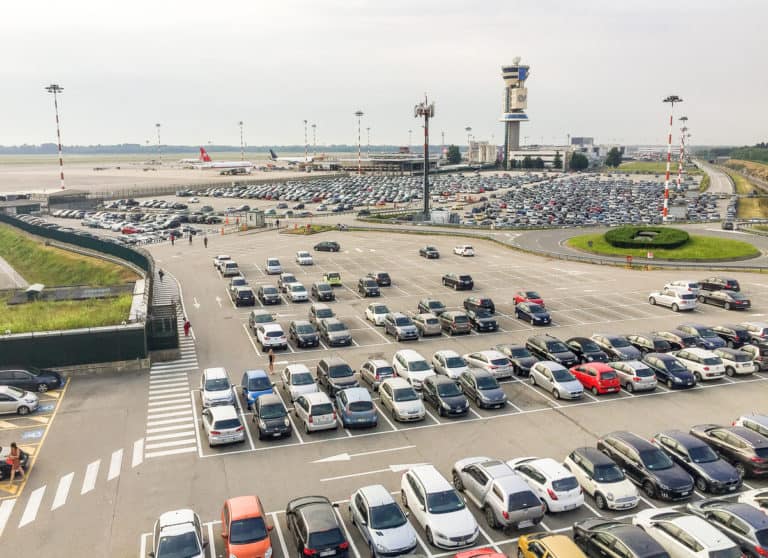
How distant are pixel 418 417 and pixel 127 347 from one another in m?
17.5

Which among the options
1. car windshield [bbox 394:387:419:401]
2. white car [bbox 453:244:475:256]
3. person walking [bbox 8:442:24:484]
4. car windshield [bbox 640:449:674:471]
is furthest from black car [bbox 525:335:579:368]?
white car [bbox 453:244:475:256]

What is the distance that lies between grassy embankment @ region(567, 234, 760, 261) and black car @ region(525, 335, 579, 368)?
3711cm

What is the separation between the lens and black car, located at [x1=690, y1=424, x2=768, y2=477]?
2205 centimetres

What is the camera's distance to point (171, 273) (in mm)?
60938

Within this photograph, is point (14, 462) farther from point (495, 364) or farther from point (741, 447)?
point (741, 447)

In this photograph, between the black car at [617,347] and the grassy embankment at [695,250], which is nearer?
the black car at [617,347]

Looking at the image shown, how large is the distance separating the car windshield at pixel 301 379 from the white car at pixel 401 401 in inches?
143

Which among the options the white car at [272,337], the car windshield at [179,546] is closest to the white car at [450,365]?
the white car at [272,337]

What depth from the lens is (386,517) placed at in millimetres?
17516

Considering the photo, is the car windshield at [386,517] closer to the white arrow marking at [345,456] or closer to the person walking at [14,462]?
the white arrow marking at [345,456]

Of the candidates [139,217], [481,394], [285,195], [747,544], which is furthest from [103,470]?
[285,195]

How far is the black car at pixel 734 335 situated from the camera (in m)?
37.1

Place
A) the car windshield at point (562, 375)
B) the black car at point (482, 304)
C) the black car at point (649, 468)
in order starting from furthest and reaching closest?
1. the black car at point (482, 304)
2. the car windshield at point (562, 375)
3. the black car at point (649, 468)

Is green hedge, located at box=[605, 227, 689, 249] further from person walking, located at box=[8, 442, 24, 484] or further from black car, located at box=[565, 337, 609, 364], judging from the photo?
person walking, located at box=[8, 442, 24, 484]
